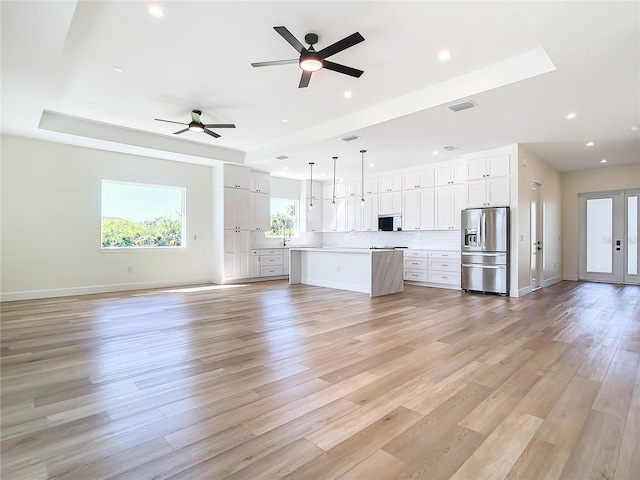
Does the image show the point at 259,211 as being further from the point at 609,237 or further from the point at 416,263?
the point at 609,237

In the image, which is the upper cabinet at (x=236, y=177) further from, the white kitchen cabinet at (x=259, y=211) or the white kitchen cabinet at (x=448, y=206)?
the white kitchen cabinet at (x=448, y=206)

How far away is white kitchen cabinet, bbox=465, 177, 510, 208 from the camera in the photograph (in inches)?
261

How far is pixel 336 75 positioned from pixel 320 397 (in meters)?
3.61

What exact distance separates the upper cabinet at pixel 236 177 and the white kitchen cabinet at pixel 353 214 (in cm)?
299

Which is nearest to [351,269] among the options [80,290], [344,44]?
[344,44]

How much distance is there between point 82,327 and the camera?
4172 millimetres

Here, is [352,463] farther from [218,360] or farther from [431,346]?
[431,346]

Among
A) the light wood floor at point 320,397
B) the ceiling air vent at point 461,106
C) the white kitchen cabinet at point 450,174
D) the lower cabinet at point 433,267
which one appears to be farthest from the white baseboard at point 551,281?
the ceiling air vent at point 461,106

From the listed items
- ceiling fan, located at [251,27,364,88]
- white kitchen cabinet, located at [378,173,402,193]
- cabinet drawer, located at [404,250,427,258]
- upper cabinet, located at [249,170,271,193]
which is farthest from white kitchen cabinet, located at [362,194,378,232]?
ceiling fan, located at [251,27,364,88]

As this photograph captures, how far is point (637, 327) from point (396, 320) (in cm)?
295

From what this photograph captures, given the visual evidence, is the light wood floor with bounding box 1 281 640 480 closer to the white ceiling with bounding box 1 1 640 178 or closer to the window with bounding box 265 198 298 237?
the white ceiling with bounding box 1 1 640 178

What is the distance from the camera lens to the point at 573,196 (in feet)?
29.2

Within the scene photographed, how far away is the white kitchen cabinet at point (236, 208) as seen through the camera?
27.1 feet

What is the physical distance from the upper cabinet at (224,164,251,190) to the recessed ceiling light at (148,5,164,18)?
16.9 ft
